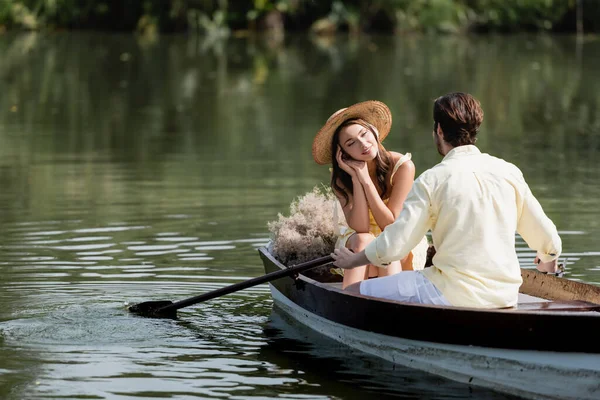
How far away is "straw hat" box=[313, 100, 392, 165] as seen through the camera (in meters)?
7.23

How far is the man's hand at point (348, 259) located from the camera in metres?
6.32

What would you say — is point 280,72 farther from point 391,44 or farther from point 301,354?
point 301,354

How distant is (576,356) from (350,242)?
70.7 inches

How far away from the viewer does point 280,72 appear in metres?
29.5

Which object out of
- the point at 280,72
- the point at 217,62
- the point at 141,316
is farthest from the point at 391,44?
the point at 141,316

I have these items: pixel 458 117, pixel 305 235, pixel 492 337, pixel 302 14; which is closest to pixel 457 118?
pixel 458 117

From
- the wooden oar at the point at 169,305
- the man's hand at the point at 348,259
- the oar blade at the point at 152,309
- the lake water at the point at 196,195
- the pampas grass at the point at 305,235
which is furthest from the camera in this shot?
the pampas grass at the point at 305,235

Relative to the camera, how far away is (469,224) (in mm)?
6055

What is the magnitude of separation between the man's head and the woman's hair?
3.94 feet

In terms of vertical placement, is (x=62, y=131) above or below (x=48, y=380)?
above

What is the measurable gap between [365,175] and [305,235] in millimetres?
1216

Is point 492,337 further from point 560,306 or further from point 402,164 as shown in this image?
point 402,164

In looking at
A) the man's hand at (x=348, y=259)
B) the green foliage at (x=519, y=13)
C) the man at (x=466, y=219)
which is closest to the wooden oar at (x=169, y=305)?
the man's hand at (x=348, y=259)

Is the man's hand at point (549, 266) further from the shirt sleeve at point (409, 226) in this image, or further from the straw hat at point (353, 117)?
the straw hat at point (353, 117)
